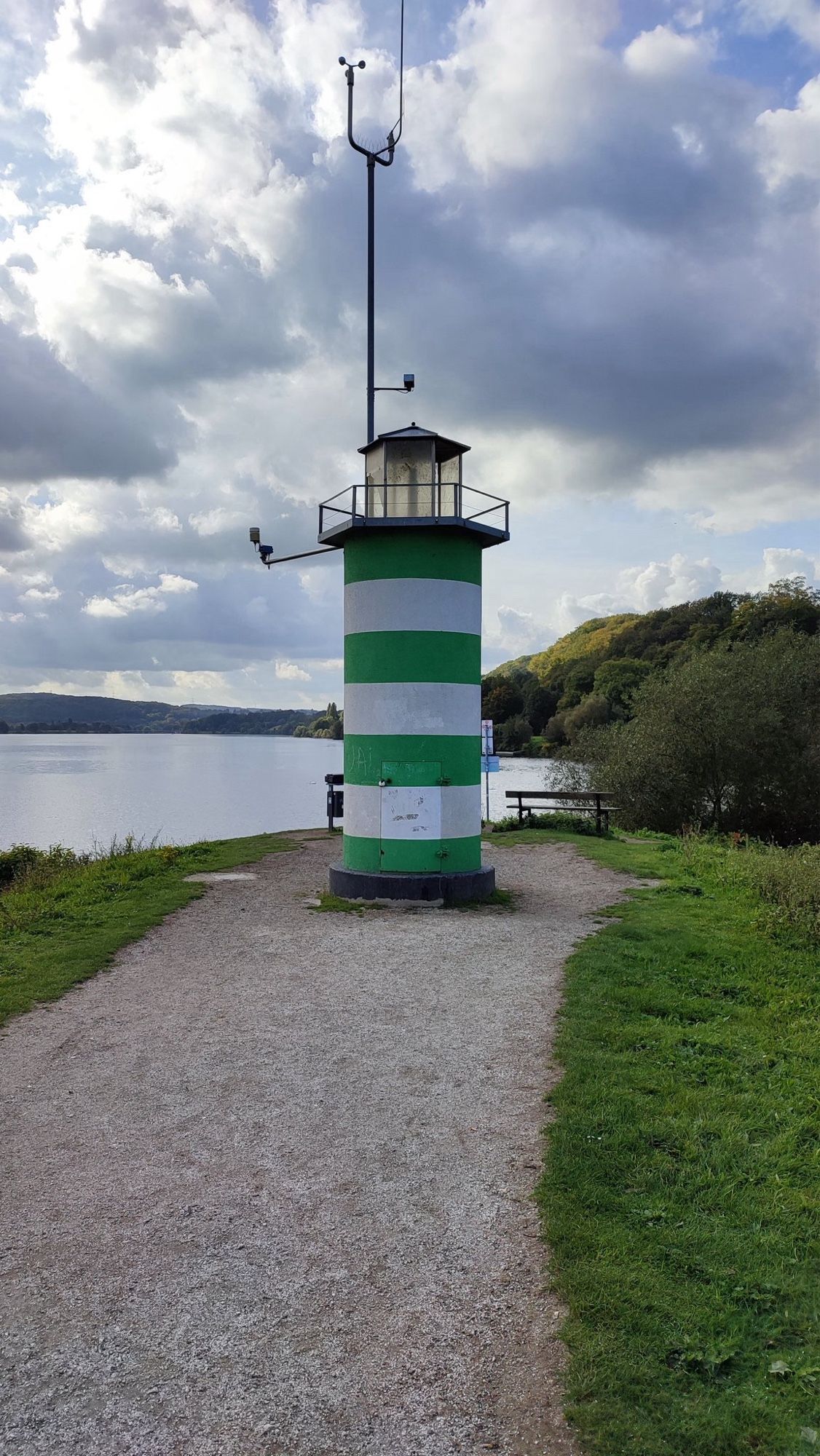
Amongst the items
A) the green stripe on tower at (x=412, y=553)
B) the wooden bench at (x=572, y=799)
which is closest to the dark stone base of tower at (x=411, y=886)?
the green stripe on tower at (x=412, y=553)

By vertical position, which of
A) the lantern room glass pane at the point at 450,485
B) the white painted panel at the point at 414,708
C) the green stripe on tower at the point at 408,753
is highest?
the lantern room glass pane at the point at 450,485

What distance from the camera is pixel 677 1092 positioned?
595cm

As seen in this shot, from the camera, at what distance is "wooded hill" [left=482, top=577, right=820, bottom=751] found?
49.4 meters

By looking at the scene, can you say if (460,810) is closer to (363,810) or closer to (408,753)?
(408,753)

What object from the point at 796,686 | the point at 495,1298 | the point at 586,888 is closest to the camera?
the point at 495,1298

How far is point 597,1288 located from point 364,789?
934 centimetres

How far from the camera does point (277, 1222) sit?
439cm

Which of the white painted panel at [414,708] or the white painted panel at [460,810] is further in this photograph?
the white painted panel at [460,810]

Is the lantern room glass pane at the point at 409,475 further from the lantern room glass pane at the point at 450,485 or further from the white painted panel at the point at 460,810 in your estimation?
the white painted panel at the point at 460,810

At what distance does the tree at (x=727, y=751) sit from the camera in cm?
2691

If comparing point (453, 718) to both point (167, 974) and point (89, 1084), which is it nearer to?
point (167, 974)

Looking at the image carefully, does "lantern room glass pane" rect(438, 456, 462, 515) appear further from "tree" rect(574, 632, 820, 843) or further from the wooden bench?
"tree" rect(574, 632, 820, 843)

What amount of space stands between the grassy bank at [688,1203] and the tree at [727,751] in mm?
18320

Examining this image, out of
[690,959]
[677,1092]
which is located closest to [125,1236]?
[677,1092]
